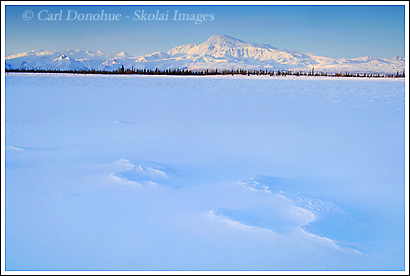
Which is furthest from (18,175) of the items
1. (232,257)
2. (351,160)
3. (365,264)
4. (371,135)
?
(371,135)

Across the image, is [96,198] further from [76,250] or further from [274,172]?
[274,172]

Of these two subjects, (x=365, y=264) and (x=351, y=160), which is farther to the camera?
(x=351, y=160)

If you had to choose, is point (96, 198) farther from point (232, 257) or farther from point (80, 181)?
point (232, 257)

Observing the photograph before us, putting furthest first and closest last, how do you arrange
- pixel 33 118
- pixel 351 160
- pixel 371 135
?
1. pixel 33 118
2. pixel 371 135
3. pixel 351 160

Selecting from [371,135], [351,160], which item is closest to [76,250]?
[351,160]

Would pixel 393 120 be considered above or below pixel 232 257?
above

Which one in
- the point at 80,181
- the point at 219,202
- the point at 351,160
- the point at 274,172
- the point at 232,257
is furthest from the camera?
the point at 351,160
